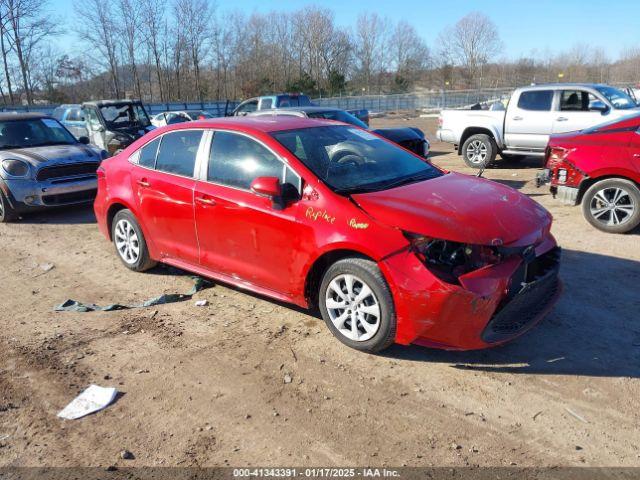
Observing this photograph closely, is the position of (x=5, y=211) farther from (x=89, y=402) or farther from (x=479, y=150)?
(x=479, y=150)

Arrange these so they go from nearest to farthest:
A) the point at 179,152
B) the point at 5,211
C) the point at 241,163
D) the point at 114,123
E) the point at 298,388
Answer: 1. the point at 298,388
2. the point at 241,163
3. the point at 179,152
4. the point at 5,211
5. the point at 114,123

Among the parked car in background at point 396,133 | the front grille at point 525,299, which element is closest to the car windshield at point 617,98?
the parked car in background at point 396,133

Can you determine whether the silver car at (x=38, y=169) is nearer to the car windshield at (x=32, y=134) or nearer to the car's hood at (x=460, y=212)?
the car windshield at (x=32, y=134)

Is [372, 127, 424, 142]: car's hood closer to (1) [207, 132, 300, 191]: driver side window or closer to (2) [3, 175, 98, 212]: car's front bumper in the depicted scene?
(2) [3, 175, 98, 212]: car's front bumper

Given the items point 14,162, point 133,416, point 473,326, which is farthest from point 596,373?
point 14,162

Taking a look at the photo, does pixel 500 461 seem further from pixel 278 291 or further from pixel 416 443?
pixel 278 291

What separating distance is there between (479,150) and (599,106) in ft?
8.68

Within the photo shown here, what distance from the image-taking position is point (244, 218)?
171 inches

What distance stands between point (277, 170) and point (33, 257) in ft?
14.1

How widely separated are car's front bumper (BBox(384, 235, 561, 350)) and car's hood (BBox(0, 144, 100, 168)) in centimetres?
718

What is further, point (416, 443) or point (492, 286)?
point (492, 286)

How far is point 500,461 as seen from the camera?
2805mm

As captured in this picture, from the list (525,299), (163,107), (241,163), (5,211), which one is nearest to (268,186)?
(241,163)

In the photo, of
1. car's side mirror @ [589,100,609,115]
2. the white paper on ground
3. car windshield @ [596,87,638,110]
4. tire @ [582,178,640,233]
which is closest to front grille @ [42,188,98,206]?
the white paper on ground
